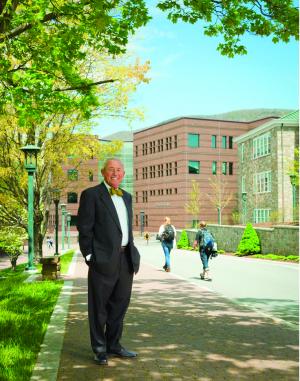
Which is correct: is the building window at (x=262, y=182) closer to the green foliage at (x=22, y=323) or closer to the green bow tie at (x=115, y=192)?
the green foliage at (x=22, y=323)

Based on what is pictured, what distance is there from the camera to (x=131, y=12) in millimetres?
8805

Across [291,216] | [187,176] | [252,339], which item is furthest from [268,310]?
[187,176]

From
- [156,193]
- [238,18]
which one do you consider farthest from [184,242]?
[156,193]

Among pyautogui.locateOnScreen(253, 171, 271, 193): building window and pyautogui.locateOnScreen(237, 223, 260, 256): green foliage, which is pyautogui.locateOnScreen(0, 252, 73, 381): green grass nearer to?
pyautogui.locateOnScreen(237, 223, 260, 256): green foliage

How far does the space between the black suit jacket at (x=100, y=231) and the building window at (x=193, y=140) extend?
7000 centimetres

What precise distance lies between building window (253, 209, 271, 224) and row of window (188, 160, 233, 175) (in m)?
27.3

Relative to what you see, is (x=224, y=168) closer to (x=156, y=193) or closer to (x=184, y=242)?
(x=156, y=193)

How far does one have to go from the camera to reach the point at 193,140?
246ft

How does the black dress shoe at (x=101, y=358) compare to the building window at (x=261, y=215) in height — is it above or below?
below

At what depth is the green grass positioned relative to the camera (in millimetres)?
5030

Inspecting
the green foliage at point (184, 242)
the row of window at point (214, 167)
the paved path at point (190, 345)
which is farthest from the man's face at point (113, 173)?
the row of window at point (214, 167)

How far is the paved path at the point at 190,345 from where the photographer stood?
4.92 m

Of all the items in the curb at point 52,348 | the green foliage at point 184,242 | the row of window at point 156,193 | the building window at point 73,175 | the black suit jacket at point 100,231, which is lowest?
the green foliage at point 184,242

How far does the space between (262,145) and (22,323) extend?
1628 inches
